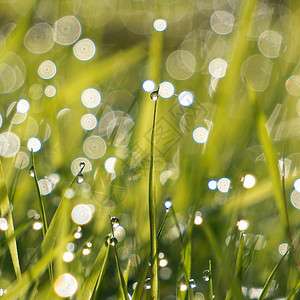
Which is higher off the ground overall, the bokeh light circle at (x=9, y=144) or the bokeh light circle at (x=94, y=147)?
the bokeh light circle at (x=9, y=144)

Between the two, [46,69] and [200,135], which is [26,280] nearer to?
[200,135]

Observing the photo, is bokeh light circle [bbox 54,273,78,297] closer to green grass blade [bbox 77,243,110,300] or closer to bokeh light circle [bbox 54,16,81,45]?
green grass blade [bbox 77,243,110,300]

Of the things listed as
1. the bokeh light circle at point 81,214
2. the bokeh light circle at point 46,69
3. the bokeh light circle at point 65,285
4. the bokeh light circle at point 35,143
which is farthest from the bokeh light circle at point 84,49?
the bokeh light circle at point 65,285

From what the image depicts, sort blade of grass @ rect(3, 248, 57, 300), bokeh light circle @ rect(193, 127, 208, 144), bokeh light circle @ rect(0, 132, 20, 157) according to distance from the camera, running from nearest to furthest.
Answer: blade of grass @ rect(3, 248, 57, 300), bokeh light circle @ rect(0, 132, 20, 157), bokeh light circle @ rect(193, 127, 208, 144)

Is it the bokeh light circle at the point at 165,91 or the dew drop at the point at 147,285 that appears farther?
the bokeh light circle at the point at 165,91

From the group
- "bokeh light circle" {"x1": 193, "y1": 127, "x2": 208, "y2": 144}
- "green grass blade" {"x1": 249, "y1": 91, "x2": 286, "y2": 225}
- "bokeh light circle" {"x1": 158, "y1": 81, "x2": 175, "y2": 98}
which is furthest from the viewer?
"bokeh light circle" {"x1": 158, "y1": 81, "x2": 175, "y2": 98}

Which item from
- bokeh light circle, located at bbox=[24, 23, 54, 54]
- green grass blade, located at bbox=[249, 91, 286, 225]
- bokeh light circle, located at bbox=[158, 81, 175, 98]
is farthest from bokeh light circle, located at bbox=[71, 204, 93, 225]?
bokeh light circle, located at bbox=[24, 23, 54, 54]

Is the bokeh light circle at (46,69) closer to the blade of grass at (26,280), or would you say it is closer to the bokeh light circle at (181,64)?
the bokeh light circle at (181,64)

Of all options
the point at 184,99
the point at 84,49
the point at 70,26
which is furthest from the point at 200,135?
the point at 70,26

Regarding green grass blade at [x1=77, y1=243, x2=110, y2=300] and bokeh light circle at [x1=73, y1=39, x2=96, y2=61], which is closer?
green grass blade at [x1=77, y1=243, x2=110, y2=300]
